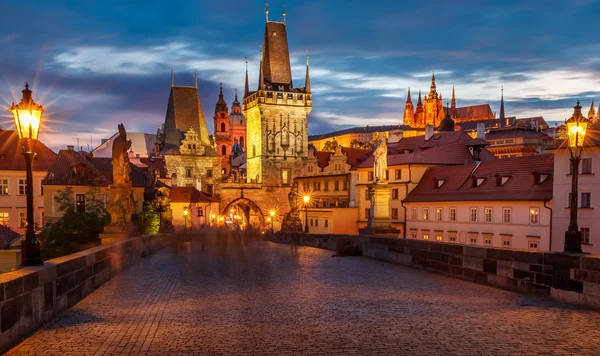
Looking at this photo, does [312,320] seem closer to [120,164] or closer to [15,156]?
[120,164]

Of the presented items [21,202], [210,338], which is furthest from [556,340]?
[21,202]

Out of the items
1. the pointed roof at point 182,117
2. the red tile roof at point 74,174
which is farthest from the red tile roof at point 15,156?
the pointed roof at point 182,117

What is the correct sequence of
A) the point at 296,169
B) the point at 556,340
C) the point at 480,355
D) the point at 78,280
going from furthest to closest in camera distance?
1. the point at 296,169
2. the point at 78,280
3. the point at 556,340
4. the point at 480,355

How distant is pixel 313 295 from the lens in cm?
1212

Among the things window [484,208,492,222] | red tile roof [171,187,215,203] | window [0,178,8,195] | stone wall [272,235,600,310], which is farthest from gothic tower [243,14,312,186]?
stone wall [272,235,600,310]

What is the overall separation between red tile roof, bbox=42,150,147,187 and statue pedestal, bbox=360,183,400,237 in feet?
115

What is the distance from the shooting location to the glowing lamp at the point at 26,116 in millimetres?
10641

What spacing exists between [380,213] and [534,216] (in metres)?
21.9

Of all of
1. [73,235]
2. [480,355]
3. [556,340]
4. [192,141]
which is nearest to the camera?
[480,355]

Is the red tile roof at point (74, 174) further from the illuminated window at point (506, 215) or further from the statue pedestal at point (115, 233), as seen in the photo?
the statue pedestal at point (115, 233)

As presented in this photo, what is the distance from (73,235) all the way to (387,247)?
54.6 feet

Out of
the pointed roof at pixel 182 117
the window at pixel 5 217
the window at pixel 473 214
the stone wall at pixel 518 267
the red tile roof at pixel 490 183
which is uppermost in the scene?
the pointed roof at pixel 182 117

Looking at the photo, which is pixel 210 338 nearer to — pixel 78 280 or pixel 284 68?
pixel 78 280

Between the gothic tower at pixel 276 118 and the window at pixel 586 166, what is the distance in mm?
57172
